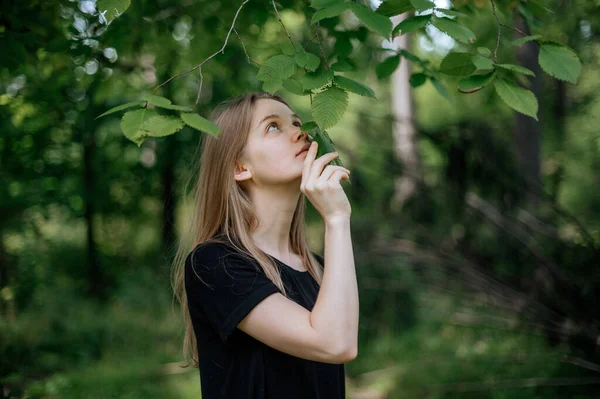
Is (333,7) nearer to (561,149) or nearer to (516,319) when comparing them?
(516,319)

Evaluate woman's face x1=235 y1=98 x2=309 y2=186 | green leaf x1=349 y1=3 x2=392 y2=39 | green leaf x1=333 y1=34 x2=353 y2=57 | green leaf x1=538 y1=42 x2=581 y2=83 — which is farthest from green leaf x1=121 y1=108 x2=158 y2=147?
green leaf x1=333 y1=34 x2=353 y2=57

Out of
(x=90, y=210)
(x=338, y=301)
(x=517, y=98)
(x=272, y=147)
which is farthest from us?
(x=90, y=210)

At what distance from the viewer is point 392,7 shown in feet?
5.86

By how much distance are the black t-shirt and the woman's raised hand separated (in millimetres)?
279

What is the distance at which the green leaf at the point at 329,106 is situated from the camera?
5.22 feet

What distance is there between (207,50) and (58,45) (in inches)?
35.8

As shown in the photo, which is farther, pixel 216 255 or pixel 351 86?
pixel 216 255

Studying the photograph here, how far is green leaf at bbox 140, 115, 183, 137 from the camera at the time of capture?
1.39 metres

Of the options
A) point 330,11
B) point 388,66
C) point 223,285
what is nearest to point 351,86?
point 330,11

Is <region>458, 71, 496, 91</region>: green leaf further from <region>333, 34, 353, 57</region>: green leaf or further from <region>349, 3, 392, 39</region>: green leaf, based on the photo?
<region>333, 34, 353, 57</region>: green leaf

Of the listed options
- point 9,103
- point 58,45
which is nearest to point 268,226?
point 58,45

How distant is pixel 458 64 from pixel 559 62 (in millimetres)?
282

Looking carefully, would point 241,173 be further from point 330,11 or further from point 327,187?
point 330,11

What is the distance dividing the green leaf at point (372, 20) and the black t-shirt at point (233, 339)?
0.79m
